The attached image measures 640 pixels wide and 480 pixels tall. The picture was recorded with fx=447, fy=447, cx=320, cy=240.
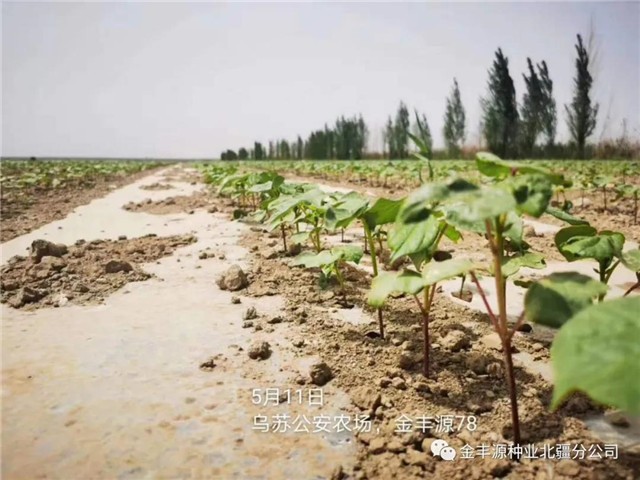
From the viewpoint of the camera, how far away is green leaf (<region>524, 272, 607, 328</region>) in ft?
3.24

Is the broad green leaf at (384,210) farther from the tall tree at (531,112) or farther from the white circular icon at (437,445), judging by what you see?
the tall tree at (531,112)

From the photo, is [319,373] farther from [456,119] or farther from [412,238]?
[456,119]

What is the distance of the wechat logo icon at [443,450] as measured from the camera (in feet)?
4.38

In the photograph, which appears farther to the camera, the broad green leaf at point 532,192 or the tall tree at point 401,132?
the tall tree at point 401,132

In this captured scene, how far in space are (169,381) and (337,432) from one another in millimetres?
721

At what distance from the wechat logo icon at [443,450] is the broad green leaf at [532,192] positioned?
781 mm

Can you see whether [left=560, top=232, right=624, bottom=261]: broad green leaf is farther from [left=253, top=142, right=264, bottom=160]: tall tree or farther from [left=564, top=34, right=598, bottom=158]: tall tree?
[left=253, top=142, right=264, bottom=160]: tall tree

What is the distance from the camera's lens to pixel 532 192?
3.36 ft

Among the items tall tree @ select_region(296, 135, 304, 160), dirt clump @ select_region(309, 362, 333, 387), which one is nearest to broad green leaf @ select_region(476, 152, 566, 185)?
dirt clump @ select_region(309, 362, 333, 387)

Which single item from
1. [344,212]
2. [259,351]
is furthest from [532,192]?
[259,351]

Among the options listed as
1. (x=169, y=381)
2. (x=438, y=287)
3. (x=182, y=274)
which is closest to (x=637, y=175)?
(x=438, y=287)

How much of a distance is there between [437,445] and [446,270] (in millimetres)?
568

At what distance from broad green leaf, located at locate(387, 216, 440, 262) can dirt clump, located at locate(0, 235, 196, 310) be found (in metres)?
2.11

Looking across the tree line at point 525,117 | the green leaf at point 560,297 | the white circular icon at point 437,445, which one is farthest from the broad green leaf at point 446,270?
the tree line at point 525,117
